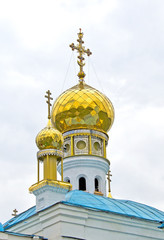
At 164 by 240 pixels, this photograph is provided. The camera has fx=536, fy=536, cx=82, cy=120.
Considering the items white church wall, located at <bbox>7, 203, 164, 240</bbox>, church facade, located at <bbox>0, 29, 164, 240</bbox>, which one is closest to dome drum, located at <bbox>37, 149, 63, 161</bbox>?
church facade, located at <bbox>0, 29, 164, 240</bbox>

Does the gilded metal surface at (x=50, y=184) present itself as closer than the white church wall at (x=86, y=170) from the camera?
Yes

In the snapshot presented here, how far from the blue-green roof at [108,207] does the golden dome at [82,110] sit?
12.6 ft

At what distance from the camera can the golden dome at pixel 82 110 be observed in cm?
2023

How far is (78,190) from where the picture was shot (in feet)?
57.6

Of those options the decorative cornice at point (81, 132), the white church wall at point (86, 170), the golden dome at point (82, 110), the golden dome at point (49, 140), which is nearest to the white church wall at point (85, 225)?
the golden dome at point (49, 140)

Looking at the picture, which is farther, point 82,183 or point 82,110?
point 82,110

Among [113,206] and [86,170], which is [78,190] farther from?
[86,170]

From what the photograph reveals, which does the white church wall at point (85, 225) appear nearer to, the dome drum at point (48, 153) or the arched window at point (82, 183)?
→ the dome drum at point (48, 153)

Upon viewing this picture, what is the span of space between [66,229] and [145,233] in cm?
287

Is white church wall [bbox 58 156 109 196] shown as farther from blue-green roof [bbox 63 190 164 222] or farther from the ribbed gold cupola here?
blue-green roof [bbox 63 190 164 222]

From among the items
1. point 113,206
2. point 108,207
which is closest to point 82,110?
point 113,206

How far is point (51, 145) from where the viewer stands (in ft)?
53.7

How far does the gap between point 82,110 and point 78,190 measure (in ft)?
12.3

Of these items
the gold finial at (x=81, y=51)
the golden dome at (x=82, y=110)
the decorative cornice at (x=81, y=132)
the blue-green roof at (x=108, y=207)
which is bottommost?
the blue-green roof at (x=108, y=207)
